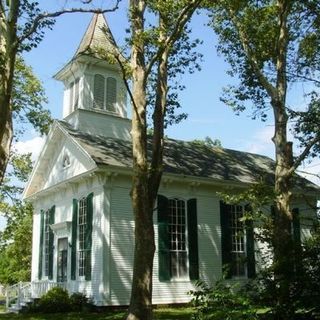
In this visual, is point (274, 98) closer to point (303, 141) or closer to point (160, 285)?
point (303, 141)

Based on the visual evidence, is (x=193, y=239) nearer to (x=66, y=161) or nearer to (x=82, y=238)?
(x=82, y=238)

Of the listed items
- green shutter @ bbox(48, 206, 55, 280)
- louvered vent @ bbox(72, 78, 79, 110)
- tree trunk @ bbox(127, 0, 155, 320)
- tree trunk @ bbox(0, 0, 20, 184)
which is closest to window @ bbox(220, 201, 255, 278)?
green shutter @ bbox(48, 206, 55, 280)

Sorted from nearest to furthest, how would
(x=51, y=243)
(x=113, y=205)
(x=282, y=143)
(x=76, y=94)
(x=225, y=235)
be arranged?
(x=282, y=143), (x=113, y=205), (x=225, y=235), (x=51, y=243), (x=76, y=94)

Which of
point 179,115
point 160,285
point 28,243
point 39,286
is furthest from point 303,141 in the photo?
point 28,243

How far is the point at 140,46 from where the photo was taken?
47.2 ft

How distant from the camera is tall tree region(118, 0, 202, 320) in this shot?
1295cm

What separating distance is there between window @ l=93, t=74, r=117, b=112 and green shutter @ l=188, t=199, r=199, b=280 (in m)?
6.82

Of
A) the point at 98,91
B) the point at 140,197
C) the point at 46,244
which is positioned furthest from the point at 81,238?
the point at 140,197

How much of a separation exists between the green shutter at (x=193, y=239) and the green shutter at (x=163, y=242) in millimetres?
1071

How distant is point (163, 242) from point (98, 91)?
28.9 ft

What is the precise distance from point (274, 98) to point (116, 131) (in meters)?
9.31

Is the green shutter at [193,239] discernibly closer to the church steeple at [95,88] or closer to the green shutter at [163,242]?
the green shutter at [163,242]

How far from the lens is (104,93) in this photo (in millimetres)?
25156

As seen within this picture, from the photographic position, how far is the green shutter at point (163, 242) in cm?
1986
